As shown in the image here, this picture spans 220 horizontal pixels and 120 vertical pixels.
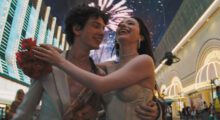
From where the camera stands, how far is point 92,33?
1.66 m

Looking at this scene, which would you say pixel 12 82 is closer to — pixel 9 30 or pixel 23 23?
pixel 9 30

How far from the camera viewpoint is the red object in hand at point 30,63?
1427mm

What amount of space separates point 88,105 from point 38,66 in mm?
307

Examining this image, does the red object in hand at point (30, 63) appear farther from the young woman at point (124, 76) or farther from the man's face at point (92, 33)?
the man's face at point (92, 33)

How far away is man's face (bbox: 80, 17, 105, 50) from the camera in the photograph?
65.7 inches

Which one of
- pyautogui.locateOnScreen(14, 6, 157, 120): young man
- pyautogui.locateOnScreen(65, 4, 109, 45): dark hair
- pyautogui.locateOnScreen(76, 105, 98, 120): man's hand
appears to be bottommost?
pyautogui.locateOnScreen(76, 105, 98, 120): man's hand

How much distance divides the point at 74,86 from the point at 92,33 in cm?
31

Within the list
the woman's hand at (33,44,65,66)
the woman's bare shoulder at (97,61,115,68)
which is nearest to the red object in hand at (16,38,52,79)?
the woman's hand at (33,44,65,66)

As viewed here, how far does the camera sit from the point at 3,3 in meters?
13.9

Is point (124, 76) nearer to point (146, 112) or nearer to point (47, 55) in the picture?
point (146, 112)

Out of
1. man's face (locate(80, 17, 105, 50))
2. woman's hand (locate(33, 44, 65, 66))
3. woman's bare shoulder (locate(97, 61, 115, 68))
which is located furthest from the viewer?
woman's bare shoulder (locate(97, 61, 115, 68))

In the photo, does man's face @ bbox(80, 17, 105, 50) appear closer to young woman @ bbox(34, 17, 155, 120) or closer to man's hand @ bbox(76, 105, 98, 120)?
young woman @ bbox(34, 17, 155, 120)

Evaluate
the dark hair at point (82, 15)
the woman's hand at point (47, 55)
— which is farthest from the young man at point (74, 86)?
the woman's hand at point (47, 55)

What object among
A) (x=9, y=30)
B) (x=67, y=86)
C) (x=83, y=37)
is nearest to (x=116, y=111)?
(x=67, y=86)
